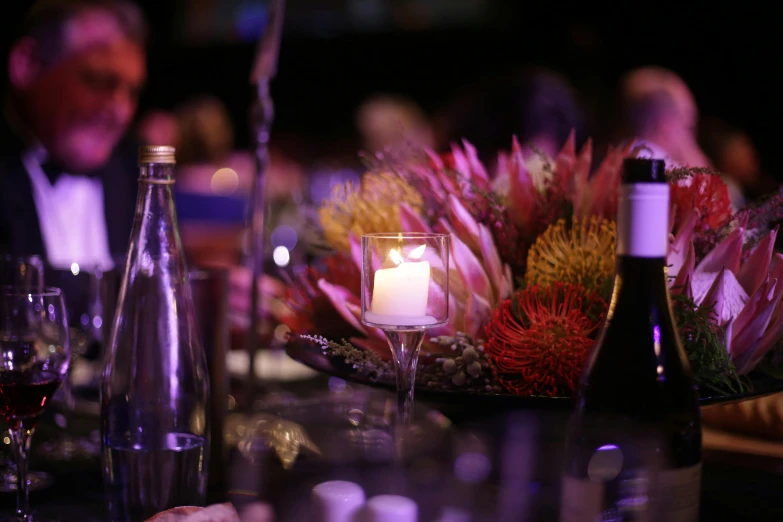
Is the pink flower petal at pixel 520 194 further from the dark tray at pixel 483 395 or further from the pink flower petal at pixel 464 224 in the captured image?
the dark tray at pixel 483 395

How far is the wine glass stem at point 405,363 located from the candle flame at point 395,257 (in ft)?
0.17

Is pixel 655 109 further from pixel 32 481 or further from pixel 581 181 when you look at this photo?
pixel 32 481

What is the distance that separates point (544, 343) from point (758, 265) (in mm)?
191

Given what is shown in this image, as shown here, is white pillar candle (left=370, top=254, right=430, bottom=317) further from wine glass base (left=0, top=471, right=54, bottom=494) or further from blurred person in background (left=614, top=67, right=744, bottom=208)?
blurred person in background (left=614, top=67, right=744, bottom=208)

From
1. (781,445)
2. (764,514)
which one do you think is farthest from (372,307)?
(781,445)

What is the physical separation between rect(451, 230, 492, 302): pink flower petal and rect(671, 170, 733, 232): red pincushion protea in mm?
170

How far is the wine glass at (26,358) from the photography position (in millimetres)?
627

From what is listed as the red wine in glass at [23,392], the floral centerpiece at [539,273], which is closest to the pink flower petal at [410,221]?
the floral centerpiece at [539,273]

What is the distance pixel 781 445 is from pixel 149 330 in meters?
0.60

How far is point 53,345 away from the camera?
0.65 m

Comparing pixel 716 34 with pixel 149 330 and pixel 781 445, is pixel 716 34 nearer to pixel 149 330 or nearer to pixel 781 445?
pixel 781 445

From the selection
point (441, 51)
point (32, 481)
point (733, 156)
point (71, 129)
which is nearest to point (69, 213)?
point (71, 129)

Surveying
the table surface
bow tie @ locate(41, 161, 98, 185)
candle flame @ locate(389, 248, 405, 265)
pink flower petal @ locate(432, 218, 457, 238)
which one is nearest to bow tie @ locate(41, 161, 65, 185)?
bow tie @ locate(41, 161, 98, 185)

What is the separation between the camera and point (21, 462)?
625 millimetres
